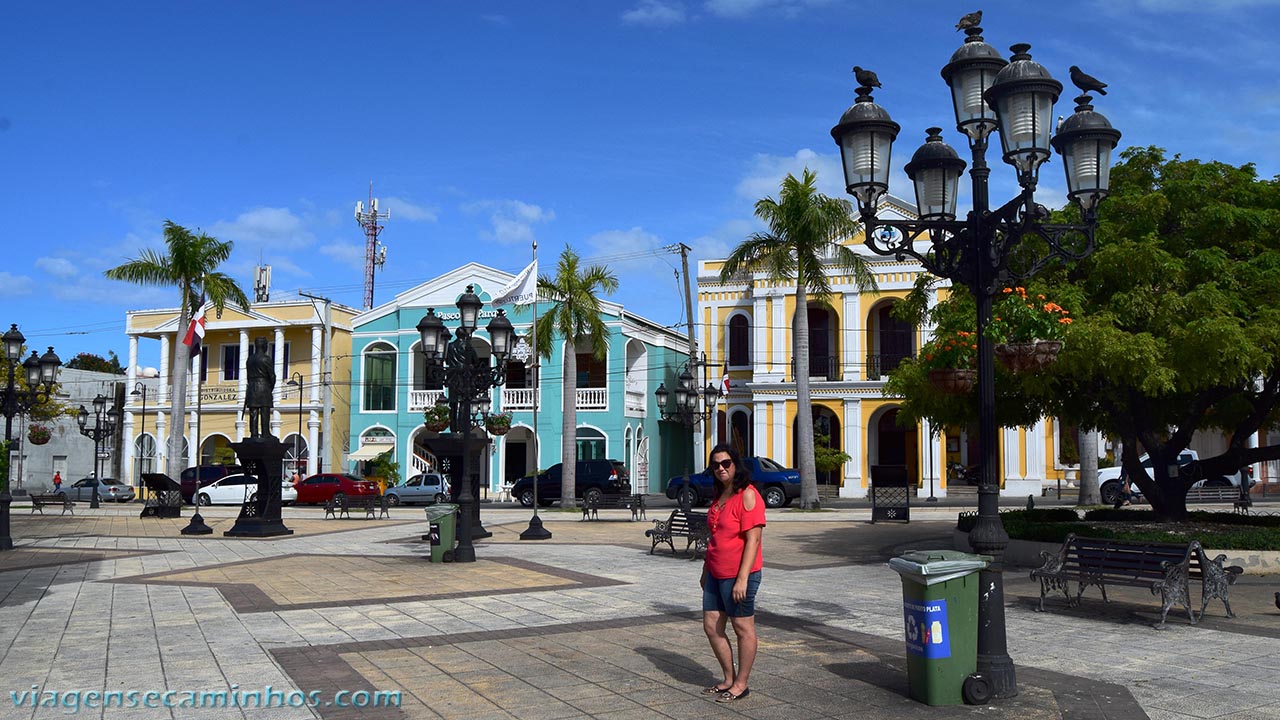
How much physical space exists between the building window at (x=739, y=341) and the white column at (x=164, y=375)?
2715 cm

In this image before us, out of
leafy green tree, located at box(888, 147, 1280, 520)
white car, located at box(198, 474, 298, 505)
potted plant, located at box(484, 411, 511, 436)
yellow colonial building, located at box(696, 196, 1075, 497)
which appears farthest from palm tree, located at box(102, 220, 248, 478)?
leafy green tree, located at box(888, 147, 1280, 520)

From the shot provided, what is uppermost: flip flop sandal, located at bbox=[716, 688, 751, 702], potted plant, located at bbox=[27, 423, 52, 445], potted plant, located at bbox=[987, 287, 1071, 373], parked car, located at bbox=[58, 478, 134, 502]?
potted plant, located at bbox=[987, 287, 1071, 373]

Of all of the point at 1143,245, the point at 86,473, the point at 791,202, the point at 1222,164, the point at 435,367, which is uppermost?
the point at 791,202

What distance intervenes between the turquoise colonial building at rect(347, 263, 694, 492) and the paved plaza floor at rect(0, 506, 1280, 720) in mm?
26010

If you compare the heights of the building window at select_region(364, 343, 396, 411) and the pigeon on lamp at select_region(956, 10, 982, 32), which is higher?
the pigeon on lamp at select_region(956, 10, 982, 32)

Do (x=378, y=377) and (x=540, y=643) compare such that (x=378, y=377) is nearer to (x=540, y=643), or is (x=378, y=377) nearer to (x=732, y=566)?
(x=540, y=643)

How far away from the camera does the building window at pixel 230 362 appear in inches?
1933

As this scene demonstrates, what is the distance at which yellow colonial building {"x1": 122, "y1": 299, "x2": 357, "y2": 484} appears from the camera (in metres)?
47.1

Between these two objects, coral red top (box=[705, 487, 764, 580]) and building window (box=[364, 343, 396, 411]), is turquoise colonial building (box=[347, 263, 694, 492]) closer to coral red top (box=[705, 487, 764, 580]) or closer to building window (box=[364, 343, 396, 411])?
building window (box=[364, 343, 396, 411])

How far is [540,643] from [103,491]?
4055 cm

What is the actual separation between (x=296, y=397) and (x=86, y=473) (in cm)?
1904

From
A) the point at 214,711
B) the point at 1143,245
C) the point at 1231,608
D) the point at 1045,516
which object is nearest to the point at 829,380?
the point at 1045,516

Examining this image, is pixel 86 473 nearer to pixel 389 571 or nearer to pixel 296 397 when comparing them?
pixel 296 397

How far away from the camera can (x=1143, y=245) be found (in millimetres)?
13445
